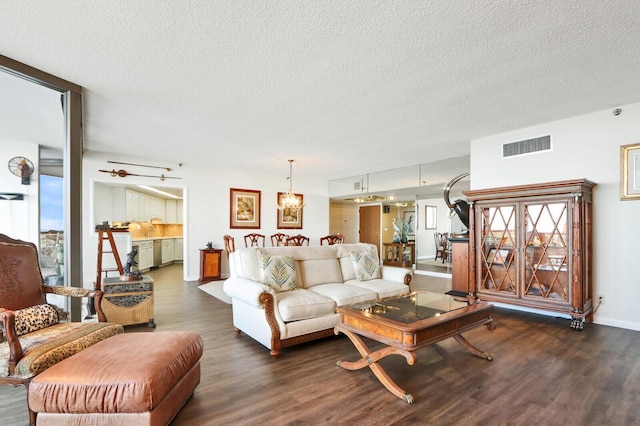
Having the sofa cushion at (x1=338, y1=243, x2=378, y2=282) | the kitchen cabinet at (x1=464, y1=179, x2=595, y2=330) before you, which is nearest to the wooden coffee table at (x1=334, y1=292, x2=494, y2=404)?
the sofa cushion at (x1=338, y1=243, x2=378, y2=282)

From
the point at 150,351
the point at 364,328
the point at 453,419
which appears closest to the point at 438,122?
the point at 364,328

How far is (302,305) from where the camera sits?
2840mm

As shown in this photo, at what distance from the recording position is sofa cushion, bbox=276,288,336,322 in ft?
9.07

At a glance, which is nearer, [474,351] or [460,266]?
[474,351]

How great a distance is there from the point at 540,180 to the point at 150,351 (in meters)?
4.71

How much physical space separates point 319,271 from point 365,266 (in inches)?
24.5

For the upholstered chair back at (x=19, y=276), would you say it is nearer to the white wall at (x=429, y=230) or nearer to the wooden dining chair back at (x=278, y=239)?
the wooden dining chair back at (x=278, y=239)

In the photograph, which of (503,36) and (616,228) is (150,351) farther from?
(616,228)

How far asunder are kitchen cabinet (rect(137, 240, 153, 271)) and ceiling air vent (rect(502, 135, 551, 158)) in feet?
25.4

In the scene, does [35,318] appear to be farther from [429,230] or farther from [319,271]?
[429,230]

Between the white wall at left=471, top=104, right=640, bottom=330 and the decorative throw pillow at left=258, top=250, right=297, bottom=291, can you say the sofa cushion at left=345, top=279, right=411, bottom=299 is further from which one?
the white wall at left=471, top=104, right=640, bottom=330

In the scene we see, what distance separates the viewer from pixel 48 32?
219 cm

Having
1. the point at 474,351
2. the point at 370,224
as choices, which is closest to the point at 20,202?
the point at 474,351

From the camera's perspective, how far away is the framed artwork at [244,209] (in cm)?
733
